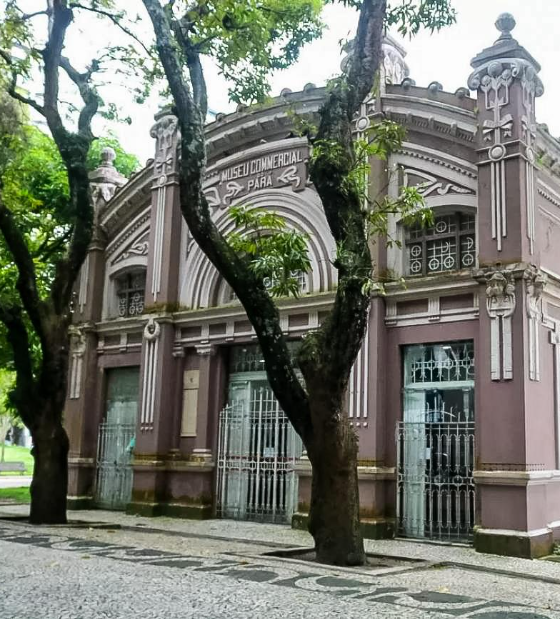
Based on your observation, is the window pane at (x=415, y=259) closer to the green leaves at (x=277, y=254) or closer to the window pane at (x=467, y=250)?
the window pane at (x=467, y=250)

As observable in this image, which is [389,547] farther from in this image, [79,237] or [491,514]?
[79,237]

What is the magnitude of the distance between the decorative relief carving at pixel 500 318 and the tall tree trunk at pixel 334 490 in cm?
288

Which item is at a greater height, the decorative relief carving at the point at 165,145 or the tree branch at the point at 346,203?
the decorative relief carving at the point at 165,145

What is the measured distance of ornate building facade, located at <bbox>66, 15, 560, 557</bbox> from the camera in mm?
11117

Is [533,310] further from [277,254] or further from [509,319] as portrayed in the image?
[277,254]

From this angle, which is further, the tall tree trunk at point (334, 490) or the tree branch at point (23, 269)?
the tree branch at point (23, 269)

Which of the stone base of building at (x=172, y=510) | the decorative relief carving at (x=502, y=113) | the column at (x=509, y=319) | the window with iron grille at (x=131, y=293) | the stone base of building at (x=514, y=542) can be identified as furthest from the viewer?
the window with iron grille at (x=131, y=293)

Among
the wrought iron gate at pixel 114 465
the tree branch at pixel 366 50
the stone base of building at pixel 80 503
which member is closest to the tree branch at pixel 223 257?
the tree branch at pixel 366 50

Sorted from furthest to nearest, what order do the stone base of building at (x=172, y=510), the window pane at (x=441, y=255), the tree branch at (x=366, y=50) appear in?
the stone base of building at (x=172, y=510) < the window pane at (x=441, y=255) < the tree branch at (x=366, y=50)

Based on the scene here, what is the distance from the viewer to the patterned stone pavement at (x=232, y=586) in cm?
639

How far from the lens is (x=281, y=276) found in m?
9.62

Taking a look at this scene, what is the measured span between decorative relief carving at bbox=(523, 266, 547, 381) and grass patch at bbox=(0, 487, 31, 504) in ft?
39.0

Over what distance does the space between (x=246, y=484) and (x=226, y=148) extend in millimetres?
6450

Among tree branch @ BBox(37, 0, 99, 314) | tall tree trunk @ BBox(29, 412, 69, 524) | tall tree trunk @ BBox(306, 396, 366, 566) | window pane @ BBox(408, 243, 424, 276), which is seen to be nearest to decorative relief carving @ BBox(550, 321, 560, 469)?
window pane @ BBox(408, 243, 424, 276)
